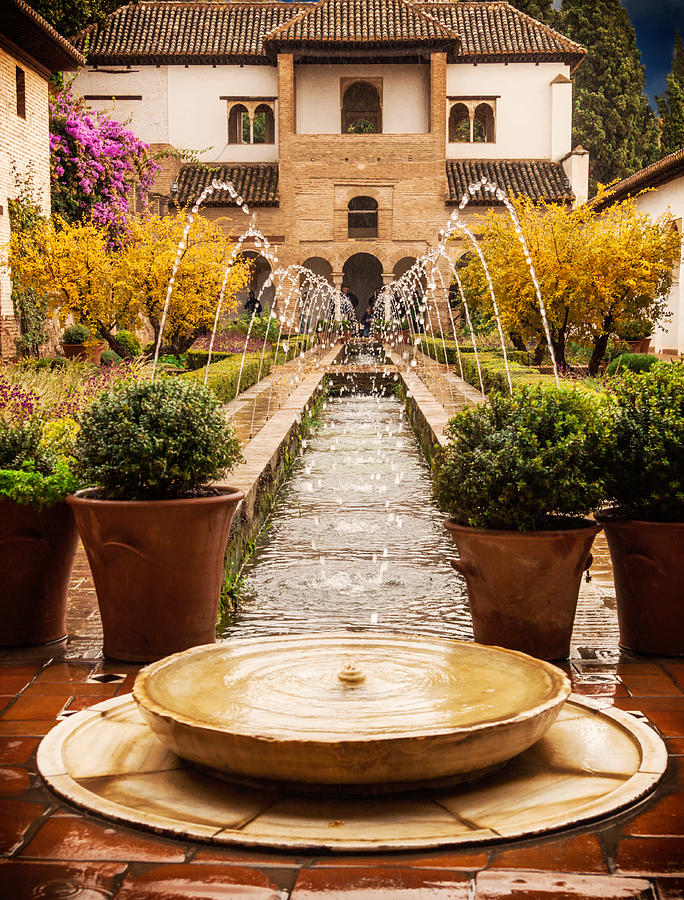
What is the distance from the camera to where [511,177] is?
29156 millimetres

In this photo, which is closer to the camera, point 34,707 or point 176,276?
point 34,707

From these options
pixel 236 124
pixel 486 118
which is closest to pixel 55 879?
pixel 236 124

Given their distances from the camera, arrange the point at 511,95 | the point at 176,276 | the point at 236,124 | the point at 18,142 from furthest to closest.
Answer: the point at 236,124 < the point at 511,95 < the point at 18,142 < the point at 176,276

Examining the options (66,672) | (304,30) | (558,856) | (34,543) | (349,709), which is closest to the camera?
(558,856)

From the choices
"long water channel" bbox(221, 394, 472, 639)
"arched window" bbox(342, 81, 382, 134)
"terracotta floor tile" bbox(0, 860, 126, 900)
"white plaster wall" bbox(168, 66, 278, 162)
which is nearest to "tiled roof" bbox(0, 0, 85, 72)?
"long water channel" bbox(221, 394, 472, 639)

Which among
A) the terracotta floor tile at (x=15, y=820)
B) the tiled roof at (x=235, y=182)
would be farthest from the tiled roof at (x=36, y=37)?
the terracotta floor tile at (x=15, y=820)

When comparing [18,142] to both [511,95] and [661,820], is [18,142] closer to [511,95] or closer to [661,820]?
[661,820]

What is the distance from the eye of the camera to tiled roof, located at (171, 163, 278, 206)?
28.7 m

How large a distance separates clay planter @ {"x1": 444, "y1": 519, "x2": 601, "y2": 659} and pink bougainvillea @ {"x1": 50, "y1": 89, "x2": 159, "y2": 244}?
16.1m

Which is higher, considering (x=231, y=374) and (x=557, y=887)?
(x=231, y=374)

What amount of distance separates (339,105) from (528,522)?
92.8ft

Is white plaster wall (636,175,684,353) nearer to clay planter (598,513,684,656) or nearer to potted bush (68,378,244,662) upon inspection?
clay planter (598,513,684,656)

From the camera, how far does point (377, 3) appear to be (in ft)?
97.6

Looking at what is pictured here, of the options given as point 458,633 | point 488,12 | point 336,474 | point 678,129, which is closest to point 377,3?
point 488,12
